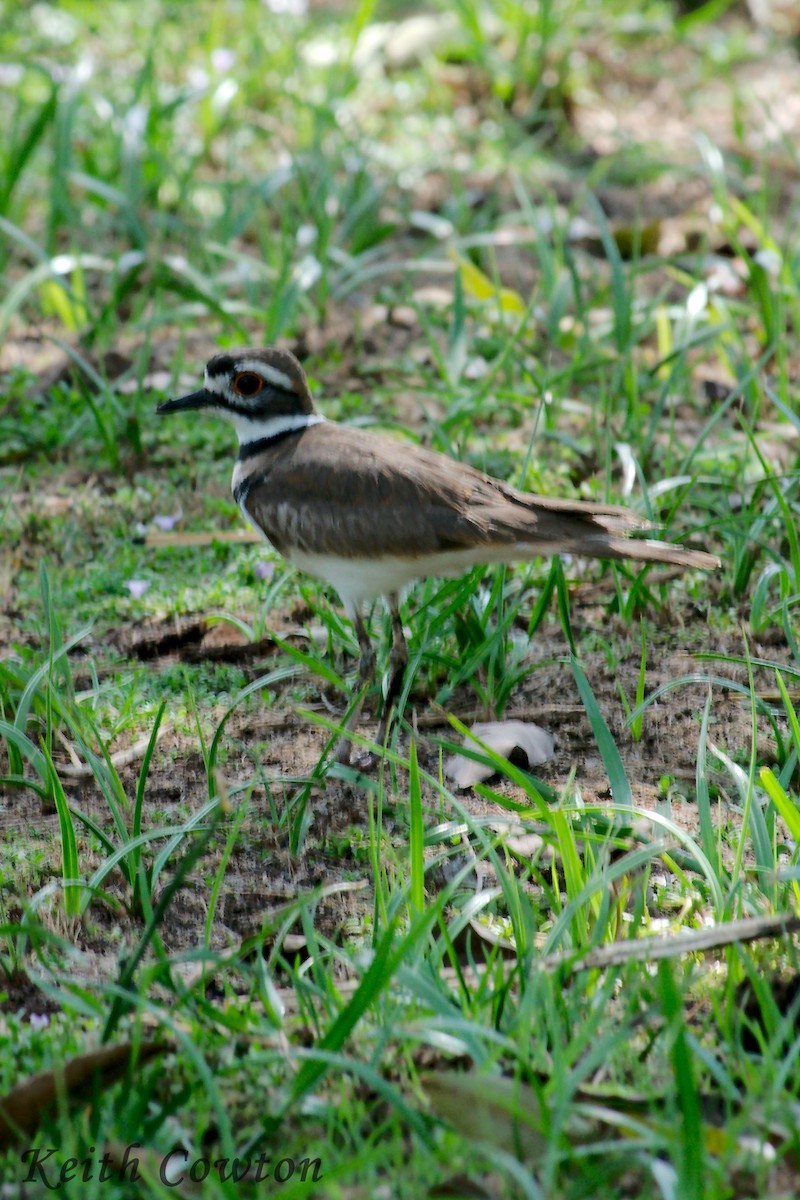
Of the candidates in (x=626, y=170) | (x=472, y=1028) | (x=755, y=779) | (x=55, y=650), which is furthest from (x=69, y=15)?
(x=472, y=1028)

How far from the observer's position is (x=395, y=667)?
13.2ft

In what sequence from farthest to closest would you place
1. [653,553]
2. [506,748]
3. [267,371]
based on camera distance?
[267,371]
[506,748]
[653,553]

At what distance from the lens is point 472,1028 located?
243 cm

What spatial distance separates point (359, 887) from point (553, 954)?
22.9 inches

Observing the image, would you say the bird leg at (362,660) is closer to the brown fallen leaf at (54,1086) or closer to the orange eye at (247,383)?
the orange eye at (247,383)

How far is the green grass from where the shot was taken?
8.20 ft

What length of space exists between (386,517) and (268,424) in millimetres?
821

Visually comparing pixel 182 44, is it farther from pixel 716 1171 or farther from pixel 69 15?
pixel 716 1171

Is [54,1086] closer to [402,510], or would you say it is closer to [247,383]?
[402,510]

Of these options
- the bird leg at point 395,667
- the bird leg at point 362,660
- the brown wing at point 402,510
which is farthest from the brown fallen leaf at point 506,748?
the brown wing at point 402,510

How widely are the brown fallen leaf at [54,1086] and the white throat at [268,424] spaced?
7.58 ft

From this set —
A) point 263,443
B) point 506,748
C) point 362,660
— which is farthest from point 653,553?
point 263,443

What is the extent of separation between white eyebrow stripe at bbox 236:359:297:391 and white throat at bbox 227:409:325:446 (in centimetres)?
11

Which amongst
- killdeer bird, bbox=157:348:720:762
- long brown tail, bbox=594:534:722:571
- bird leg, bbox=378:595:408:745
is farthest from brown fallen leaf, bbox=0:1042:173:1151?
long brown tail, bbox=594:534:722:571
